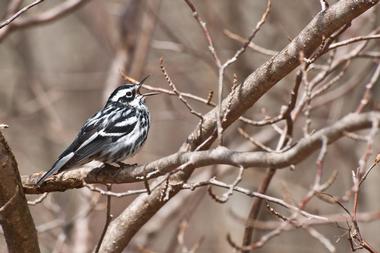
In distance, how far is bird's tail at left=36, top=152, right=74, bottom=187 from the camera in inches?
168

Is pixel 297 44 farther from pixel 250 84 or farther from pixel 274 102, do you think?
pixel 274 102

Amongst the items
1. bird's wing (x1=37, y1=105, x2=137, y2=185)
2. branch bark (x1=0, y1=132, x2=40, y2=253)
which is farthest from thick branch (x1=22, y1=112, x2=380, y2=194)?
bird's wing (x1=37, y1=105, x2=137, y2=185)

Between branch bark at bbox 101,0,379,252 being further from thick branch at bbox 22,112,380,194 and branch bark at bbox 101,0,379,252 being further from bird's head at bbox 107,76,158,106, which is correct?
bird's head at bbox 107,76,158,106

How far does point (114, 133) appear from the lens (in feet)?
17.6

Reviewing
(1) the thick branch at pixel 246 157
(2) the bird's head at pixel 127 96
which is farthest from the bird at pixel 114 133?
(1) the thick branch at pixel 246 157

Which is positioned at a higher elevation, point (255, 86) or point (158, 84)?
point (158, 84)

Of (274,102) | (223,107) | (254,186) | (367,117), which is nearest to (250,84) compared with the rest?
(223,107)

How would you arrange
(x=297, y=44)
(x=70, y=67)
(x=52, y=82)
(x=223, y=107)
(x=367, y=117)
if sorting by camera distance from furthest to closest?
(x=70, y=67) < (x=52, y=82) < (x=223, y=107) < (x=297, y=44) < (x=367, y=117)

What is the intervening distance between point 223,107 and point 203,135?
Result: 23 centimetres

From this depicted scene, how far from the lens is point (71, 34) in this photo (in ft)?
43.8

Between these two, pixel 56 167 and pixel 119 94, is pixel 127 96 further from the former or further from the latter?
pixel 56 167

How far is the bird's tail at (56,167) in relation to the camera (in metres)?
4.27

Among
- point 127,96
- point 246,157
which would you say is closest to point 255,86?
point 246,157

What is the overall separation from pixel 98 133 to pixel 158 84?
6.87m
